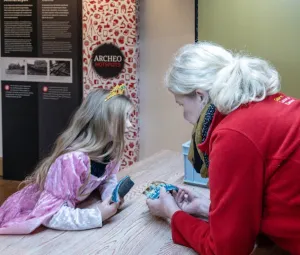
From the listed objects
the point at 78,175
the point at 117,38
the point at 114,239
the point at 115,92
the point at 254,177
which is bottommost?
the point at 114,239

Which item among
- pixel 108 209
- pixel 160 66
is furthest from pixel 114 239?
pixel 160 66

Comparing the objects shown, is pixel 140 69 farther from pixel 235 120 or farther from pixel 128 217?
pixel 235 120

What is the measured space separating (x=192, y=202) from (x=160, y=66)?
8.36 ft

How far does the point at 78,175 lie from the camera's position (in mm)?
1717

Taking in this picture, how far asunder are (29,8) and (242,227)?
371cm

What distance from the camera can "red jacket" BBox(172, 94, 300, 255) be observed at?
120 centimetres

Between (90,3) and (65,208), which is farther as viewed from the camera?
(90,3)

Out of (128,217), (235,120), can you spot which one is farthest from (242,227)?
(128,217)

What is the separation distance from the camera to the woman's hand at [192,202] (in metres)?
1.72

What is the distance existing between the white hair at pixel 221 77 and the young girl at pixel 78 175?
472mm

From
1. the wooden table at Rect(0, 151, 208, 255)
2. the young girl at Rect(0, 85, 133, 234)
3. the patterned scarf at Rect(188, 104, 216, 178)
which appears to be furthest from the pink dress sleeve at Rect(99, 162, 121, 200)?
the patterned scarf at Rect(188, 104, 216, 178)

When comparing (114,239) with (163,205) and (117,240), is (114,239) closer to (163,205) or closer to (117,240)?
(117,240)

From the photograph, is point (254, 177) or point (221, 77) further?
point (221, 77)

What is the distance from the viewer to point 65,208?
165cm
